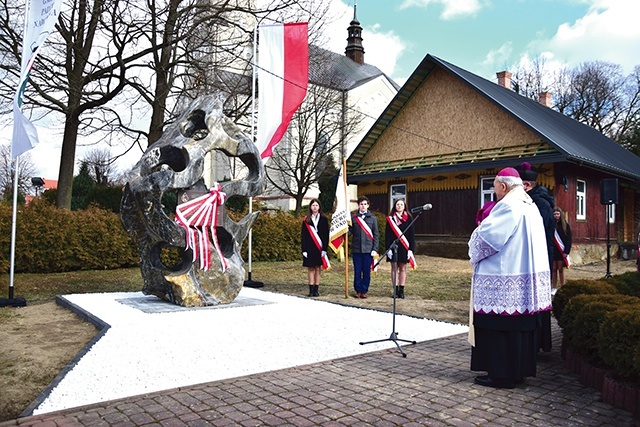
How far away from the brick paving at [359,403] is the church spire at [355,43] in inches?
2025

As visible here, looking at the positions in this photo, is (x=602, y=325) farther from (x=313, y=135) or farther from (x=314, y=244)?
(x=313, y=135)

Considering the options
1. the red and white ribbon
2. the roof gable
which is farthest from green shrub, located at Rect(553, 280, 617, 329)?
the roof gable

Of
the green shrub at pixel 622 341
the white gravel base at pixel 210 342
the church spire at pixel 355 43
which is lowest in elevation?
the white gravel base at pixel 210 342

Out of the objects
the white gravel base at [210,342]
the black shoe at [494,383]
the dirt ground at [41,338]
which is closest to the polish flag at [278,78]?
the dirt ground at [41,338]

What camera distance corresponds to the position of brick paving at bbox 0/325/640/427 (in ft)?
12.0

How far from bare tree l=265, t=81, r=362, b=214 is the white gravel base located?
1991cm

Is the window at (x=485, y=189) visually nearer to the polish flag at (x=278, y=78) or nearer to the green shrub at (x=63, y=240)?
the polish flag at (x=278, y=78)

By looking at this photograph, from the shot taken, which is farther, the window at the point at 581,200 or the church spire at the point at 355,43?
the church spire at the point at 355,43

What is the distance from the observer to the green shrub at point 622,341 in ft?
13.1

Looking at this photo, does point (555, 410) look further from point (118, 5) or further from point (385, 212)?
point (385, 212)

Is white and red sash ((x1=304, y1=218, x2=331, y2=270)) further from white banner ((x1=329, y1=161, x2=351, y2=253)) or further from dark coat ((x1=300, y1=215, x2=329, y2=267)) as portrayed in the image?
white banner ((x1=329, y1=161, x2=351, y2=253))

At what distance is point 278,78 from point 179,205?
13.9 feet

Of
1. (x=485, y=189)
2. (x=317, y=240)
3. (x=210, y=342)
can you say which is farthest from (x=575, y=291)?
(x=485, y=189)

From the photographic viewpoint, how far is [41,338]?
6.35 metres
